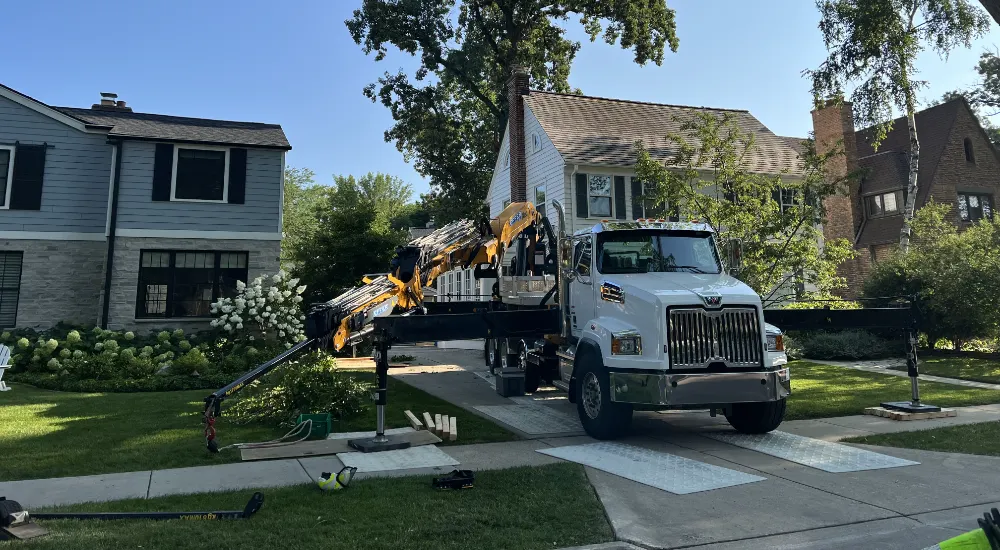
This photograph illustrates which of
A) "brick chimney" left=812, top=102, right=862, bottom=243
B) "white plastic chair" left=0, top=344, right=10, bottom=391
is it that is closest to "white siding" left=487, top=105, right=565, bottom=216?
"white plastic chair" left=0, top=344, right=10, bottom=391

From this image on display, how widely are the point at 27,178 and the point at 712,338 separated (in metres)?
17.9

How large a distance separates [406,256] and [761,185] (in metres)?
9.10

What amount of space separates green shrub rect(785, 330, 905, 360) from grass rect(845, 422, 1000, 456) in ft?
31.3

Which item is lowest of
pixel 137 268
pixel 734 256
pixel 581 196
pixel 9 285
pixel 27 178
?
pixel 734 256

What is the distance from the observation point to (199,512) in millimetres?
4910

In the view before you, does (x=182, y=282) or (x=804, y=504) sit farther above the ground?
(x=182, y=282)

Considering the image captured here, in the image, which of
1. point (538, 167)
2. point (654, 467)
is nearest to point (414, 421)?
point (654, 467)

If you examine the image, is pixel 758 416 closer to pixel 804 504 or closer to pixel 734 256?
pixel 734 256

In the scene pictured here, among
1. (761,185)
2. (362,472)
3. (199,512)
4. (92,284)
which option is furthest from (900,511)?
(92,284)

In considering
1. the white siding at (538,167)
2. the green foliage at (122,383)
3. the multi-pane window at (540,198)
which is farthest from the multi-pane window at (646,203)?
the green foliage at (122,383)

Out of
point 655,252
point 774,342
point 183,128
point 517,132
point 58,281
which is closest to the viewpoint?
point 774,342

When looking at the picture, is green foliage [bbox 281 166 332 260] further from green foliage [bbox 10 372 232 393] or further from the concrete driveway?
the concrete driveway

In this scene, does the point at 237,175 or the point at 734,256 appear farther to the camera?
the point at 237,175

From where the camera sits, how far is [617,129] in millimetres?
23000
